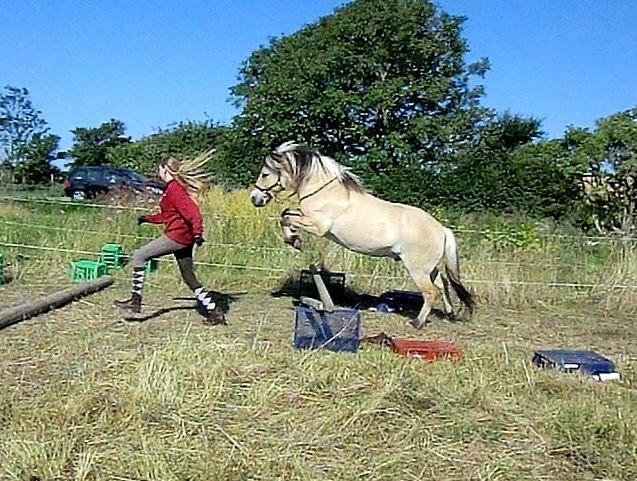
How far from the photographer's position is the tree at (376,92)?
32844mm

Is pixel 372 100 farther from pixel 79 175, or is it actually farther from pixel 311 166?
pixel 311 166

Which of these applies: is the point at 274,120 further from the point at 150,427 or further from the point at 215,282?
the point at 150,427

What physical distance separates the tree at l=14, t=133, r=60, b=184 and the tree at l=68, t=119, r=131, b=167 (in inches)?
190

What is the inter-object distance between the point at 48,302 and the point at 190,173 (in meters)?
1.85

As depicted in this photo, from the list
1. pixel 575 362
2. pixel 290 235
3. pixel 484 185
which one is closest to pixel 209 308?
pixel 290 235

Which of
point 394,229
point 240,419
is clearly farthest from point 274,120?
point 240,419

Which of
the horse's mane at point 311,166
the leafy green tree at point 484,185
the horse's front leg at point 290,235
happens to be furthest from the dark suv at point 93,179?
the horse's front leg at point 290,235

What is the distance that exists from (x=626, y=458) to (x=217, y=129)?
37870mm

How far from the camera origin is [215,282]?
9992 millimetres

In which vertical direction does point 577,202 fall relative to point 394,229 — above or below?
above

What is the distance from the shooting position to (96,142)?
56.3 m

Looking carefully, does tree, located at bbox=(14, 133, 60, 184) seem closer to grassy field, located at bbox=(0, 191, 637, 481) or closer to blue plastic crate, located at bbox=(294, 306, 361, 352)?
grassy field, located at bbox=(0, 191, 637, 481)

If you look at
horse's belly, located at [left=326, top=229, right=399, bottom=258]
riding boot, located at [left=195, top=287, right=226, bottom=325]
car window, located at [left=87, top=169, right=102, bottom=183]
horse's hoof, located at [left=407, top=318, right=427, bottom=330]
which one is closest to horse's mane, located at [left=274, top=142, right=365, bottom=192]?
horse's belly, located at [left=326, top=229, right=399, bottom=258]

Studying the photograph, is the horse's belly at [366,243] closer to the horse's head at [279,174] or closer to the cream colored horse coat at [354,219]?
the cream colored horse coat at [354,219]
